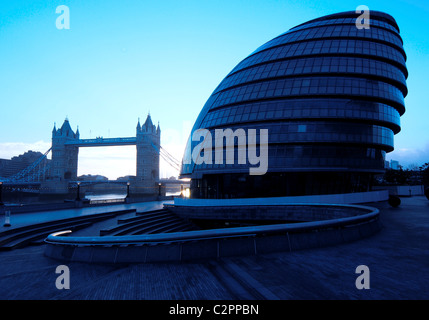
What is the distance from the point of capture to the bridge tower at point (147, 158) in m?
151

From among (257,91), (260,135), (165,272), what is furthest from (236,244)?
(257,91)

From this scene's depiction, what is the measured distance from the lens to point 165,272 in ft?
27.2

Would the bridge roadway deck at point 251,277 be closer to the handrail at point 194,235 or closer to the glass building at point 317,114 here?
the handrail at point 194,235

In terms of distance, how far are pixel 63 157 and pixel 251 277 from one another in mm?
187919

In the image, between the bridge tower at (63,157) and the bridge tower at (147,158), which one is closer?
the bridge tower at (147,158)

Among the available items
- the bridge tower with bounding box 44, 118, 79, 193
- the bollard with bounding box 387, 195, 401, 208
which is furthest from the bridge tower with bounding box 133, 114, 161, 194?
the bollard with bounding box 387, 195, 401, 208

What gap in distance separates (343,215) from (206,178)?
22.1m

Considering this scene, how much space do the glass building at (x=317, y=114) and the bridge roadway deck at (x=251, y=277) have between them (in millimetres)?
23316

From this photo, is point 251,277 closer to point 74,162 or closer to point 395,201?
point 395,201

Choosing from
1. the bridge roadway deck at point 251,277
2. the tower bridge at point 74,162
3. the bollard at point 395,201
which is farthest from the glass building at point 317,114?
the tower bridge at point 74,162

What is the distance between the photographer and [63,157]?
168125 millimetres

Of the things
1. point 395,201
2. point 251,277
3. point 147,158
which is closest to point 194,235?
point 251,277

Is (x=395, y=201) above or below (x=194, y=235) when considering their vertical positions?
below

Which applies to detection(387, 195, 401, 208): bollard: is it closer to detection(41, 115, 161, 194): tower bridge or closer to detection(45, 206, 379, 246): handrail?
detection(45, 206, 379, 246): handrail
